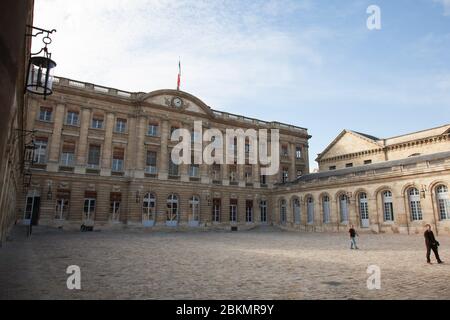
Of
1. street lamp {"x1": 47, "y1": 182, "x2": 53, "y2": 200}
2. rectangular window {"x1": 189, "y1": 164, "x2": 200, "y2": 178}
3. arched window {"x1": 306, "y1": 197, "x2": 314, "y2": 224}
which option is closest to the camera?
street lamp {"x1": 47, "y1": 182, "x2": 53, "y2": 200}

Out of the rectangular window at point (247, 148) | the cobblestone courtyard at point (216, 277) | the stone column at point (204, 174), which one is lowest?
the cobblestone courtyard at point (216, 277)

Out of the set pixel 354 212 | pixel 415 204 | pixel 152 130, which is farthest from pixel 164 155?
pixel 415 204

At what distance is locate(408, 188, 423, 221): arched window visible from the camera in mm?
25248

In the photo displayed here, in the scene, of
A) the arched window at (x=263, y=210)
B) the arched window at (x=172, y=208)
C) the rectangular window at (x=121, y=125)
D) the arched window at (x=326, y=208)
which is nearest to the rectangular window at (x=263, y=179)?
the arched window at (x=263, y=210)

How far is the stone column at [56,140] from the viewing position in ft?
89.7

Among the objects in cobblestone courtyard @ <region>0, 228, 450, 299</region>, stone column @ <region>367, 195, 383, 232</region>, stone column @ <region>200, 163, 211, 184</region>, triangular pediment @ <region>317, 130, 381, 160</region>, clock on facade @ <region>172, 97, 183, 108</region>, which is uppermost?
clock on facade @ <region>172, 97, 183, 108</region>

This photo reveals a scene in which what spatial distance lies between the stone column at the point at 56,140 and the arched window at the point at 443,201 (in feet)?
105

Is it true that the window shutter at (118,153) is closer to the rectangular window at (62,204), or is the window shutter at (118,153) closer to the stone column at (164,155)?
the stone column at (164,155)

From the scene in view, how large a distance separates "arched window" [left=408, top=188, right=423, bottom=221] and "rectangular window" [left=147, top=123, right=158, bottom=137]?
80.6ft

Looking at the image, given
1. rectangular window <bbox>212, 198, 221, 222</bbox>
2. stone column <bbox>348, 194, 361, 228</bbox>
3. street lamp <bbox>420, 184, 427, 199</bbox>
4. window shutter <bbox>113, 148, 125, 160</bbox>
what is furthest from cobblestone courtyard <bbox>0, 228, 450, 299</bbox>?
rectangular window <bbox>212, 198, 221, 222</bbox>

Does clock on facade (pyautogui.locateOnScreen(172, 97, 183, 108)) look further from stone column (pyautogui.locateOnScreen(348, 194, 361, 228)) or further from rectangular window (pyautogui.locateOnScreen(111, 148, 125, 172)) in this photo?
stone column (pyautogui.locateOnScreen(348, 194, 361, 228))

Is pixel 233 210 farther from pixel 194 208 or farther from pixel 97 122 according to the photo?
pixel 97 122

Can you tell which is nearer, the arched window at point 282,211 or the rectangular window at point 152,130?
the rectangular window at point 152,130
